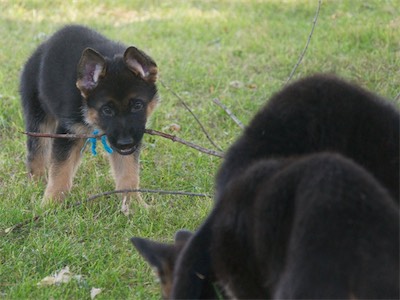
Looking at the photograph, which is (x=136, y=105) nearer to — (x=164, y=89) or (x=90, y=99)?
(x=90, y=99)

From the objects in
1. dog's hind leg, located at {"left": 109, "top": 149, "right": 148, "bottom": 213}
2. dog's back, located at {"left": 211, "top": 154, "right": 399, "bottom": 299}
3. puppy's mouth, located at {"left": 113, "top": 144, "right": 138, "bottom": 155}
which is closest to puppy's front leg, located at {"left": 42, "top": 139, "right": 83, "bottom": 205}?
dog's hind leg, located at {"left": 109, "top": 149, "right": 148, "bottom": 213}

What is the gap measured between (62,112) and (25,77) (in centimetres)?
98

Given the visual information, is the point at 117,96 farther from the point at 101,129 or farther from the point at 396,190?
the point at 396,190

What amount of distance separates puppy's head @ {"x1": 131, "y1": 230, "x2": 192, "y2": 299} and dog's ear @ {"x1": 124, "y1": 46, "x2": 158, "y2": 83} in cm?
256

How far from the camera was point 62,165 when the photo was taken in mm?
5734

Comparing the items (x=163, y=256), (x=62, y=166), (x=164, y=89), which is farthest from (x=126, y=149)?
(x=164, y=89)

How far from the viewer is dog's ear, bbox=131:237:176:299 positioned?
Result: 3.09 meters

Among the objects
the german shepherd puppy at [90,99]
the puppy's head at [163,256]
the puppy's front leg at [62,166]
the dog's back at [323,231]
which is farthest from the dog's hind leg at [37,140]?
the dog's back at [323,231]

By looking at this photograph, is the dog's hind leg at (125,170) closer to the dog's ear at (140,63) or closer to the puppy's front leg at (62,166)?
the puppy's front leg at (62,166)

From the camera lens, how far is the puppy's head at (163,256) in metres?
3.08

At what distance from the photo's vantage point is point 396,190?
276 centimetres

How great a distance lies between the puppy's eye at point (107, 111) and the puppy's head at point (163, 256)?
8.13ft

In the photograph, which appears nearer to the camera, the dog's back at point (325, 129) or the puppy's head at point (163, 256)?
the dog's back at point (325, 129)

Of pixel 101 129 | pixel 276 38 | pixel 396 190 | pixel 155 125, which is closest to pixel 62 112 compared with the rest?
pixel 101 129
